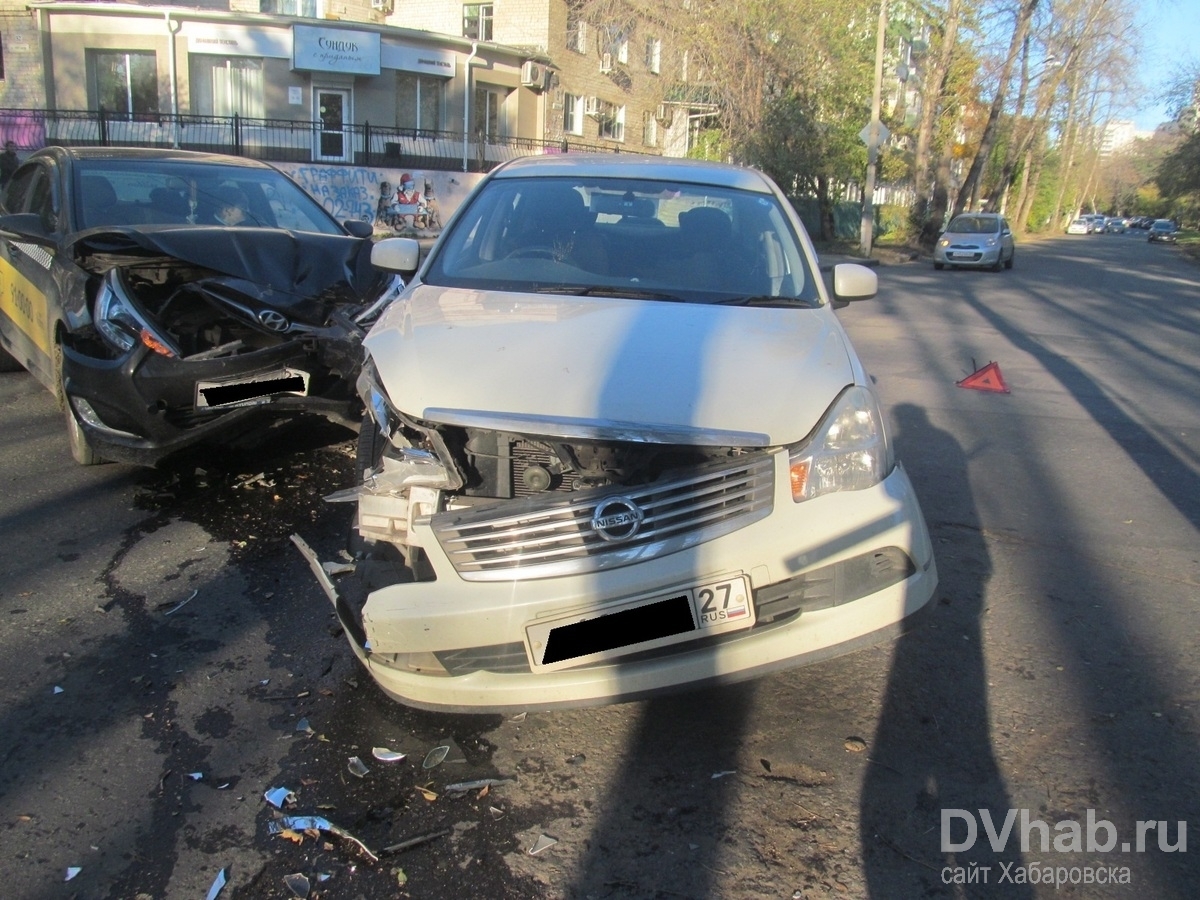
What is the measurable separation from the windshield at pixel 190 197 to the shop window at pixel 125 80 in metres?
24.5

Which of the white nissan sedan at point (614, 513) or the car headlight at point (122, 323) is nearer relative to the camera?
the white nissan sedan at point (614, 513)

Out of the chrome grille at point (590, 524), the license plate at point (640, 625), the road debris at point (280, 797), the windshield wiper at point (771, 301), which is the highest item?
the windshield wiper at point (771, 301)

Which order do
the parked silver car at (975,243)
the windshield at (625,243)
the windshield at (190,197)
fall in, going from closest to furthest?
the windshield at (625,243) < the windshield at (190,197) < the parked silver car at (975,243)

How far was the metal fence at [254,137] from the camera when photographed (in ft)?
80.2

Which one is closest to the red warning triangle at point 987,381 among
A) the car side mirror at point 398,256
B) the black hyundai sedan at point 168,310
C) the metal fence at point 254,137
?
the black hyundai sedan at point 168,310

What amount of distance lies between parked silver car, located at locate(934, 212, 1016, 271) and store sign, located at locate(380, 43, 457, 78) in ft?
48.3

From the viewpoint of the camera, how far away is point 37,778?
110 inches

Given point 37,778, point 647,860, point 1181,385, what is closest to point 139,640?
point 37,778

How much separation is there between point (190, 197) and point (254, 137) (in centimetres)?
2093

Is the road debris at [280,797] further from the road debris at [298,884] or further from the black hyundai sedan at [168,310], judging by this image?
the black hyundai sedan at [168,310]

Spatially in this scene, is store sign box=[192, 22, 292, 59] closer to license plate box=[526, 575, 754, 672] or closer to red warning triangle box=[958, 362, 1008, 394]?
red warning triangle box=[958, 362, 1008, 394]

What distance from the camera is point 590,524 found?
275cm

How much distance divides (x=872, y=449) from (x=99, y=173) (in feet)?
17.0

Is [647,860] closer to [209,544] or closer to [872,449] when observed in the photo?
[872,449]
